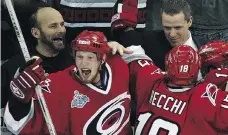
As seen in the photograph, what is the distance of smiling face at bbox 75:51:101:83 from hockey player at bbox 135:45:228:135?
0.31m

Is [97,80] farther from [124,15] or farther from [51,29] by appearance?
[51,29]

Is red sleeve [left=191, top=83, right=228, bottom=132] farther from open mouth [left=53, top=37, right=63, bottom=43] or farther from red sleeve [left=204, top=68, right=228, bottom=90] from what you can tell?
open mouth [left=53, top=37, right=63, bottom=43]

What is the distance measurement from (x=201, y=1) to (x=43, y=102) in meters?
1.63

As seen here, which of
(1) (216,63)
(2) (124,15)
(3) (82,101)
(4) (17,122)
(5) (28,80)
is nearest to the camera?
(5) (28,80)

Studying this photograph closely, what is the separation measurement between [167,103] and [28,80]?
2.24ft

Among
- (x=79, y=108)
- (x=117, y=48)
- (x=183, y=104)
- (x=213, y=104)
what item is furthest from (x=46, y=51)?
(x=213, y=104)

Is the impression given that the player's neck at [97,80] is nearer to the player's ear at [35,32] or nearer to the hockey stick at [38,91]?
the hockey stick at [38,91]

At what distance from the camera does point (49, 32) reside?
363cm

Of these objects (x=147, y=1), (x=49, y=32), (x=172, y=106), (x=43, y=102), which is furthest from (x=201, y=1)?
(x=43, y=102)

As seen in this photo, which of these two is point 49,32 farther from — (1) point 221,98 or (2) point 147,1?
(1) point 221,98

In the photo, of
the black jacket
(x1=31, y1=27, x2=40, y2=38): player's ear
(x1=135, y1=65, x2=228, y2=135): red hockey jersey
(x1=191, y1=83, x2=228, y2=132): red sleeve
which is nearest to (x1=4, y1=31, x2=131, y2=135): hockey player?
(x1=135, y1=65, x2=228, y2=135): red hockey jersey

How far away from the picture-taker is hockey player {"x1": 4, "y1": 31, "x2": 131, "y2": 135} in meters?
2.88

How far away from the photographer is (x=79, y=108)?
9.66 feet

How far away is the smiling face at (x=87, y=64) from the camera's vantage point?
9.58 feet
